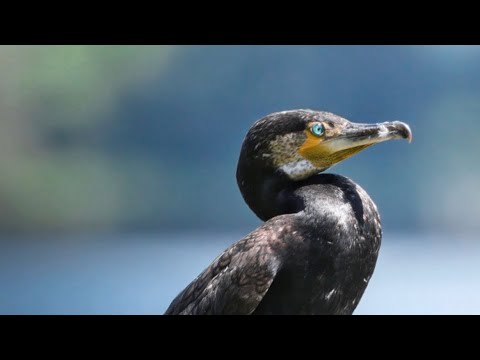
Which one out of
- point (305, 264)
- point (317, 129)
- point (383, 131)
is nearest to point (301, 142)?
point (317, 129)

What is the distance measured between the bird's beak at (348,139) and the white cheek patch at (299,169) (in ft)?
0.08

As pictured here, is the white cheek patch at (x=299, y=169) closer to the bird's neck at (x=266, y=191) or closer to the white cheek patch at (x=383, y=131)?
the bird's neck at (x=266, y=191)

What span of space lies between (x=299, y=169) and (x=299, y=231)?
354 millimetres

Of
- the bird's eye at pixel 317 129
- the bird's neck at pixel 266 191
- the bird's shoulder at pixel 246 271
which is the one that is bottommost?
the bird's shoulder at pixel 246 271

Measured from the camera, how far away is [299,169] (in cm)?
309

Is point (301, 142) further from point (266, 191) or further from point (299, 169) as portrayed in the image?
point (266, 191)

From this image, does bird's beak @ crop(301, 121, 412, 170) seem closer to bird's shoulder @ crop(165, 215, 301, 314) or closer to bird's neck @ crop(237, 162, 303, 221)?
bird's neck @ crop(237, 162, 303, 221)

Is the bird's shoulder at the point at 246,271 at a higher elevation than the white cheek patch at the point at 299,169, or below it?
below

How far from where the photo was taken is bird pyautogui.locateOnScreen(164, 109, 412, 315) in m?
2.79

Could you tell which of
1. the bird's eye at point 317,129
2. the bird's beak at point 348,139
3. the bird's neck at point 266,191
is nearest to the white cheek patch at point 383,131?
the bird's beak at point 348,139

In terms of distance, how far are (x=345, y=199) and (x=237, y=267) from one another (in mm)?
531

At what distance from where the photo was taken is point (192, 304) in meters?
2.97

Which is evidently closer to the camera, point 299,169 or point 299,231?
point 299,231

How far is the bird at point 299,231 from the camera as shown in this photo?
279cm
